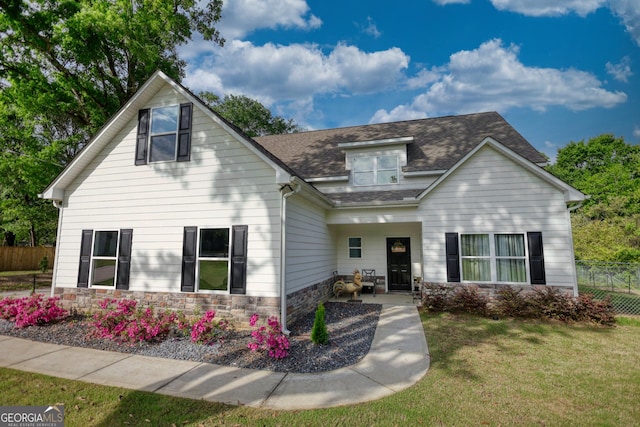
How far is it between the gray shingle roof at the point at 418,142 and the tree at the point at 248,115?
18317mm

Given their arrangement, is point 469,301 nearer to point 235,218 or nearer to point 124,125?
point 235,218

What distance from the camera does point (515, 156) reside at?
8.74 meters

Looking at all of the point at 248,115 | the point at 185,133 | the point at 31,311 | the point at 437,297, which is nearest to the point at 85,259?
the point at 31,311

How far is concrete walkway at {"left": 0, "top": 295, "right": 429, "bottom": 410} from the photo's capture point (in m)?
4.07

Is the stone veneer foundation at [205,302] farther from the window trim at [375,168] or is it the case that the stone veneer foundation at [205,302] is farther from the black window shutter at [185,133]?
the window trim at [375,168]

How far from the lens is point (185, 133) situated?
8008 mm

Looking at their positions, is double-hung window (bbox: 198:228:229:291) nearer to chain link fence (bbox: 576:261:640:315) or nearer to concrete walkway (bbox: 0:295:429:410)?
concrete walkway (bbox: 0:295:429:410)

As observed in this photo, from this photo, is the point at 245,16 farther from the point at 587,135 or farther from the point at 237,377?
the point at 587,135

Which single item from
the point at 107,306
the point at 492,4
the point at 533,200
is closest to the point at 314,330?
the point at 107,306

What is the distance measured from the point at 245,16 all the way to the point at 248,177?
883cm

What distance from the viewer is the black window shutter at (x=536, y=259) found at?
8.50 metres

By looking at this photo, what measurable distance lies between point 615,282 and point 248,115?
32.2 meters

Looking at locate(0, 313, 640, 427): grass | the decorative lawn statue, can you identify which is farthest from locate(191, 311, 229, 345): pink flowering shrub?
the decorative lawn statue

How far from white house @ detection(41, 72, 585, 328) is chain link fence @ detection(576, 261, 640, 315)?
7.93ft
